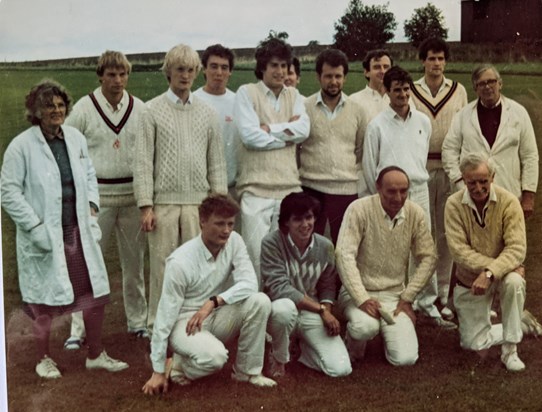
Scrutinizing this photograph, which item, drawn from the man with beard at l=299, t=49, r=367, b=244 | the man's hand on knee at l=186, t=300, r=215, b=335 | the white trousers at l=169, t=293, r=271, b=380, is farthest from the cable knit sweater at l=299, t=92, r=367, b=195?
the man's hand on knee at l=186, t=300, r=215, b=335

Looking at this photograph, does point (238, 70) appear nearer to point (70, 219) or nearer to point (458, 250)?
point (70, 219)

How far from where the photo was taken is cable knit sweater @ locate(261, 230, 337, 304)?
3920 millimetres

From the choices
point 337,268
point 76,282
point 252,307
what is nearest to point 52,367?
point 76,282

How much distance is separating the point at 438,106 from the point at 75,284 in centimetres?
182

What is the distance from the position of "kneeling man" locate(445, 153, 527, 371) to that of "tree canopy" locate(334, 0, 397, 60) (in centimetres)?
66

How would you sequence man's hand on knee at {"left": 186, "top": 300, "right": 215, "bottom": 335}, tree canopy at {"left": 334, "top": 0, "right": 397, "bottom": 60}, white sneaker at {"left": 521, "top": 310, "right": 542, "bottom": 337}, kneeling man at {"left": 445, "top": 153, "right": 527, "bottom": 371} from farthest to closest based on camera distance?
white sneaker at {"left": 521, "top": 310, "right": 542, "bottom": 337}, kneeling man at {"left": 445, "top": 153, "right": 527, "bottom": 371}, tree canopy at {"left": 334, "top": 0, "right": 397, "bottom": 60}, man's hand on knee at {"left": 186, "top": 300, "right": 215, "bottom": 335}

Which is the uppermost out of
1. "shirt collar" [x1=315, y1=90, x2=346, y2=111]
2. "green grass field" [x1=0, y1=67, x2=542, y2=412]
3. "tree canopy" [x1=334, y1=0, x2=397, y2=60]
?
"tree canopy" [x1=334, y1=0, x2=397, y2=60]

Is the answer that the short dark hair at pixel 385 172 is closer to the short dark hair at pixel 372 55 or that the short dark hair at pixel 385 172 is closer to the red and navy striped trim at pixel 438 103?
the red and navy striped trim at pixel 438 103

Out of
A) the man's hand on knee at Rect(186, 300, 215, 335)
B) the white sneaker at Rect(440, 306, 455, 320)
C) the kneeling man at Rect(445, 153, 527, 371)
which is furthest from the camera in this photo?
the white sneaker at Rect(440, 306, 455, 320)

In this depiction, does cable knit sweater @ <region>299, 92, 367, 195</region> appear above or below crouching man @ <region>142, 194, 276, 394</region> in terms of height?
above

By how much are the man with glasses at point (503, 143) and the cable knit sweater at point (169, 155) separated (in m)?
1.16

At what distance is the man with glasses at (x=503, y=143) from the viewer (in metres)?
4.10

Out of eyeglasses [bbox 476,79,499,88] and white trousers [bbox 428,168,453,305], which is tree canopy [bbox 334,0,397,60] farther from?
white trousers [bbox 428,168,453,305]

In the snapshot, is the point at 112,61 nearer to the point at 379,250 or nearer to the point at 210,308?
the point at 210,308
